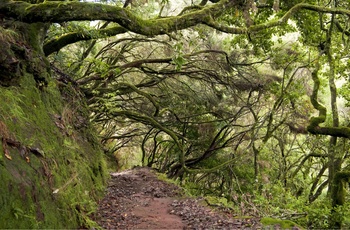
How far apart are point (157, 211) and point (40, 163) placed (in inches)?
144

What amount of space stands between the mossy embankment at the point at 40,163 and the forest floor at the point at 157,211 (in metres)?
0.53

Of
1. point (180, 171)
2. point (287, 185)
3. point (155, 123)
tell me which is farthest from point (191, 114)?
point (287, 185)

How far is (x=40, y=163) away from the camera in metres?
4.73

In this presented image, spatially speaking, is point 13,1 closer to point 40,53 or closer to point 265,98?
point 40,53

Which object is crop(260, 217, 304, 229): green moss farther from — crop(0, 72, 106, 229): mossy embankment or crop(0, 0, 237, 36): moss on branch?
crop(0, 0, 237, 36): moss on branch

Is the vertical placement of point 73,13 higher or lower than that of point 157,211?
higher

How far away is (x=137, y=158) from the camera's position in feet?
75.5

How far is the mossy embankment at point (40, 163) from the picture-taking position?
3.68 m

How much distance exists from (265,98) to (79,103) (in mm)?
7096

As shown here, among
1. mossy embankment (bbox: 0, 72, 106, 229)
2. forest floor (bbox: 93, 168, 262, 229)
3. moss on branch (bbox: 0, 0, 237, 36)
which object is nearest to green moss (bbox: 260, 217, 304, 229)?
forest floor (bbox: 93, 168, 262, 229)

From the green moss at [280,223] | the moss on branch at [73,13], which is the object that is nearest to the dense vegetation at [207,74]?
the moss on branch at [73,13]

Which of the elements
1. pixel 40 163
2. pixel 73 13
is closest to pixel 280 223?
pixel 40 163

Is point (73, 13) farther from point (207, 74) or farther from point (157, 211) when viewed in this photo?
point (207, 74)

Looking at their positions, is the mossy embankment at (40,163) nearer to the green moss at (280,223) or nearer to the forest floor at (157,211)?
the forest floor at (157,211)
